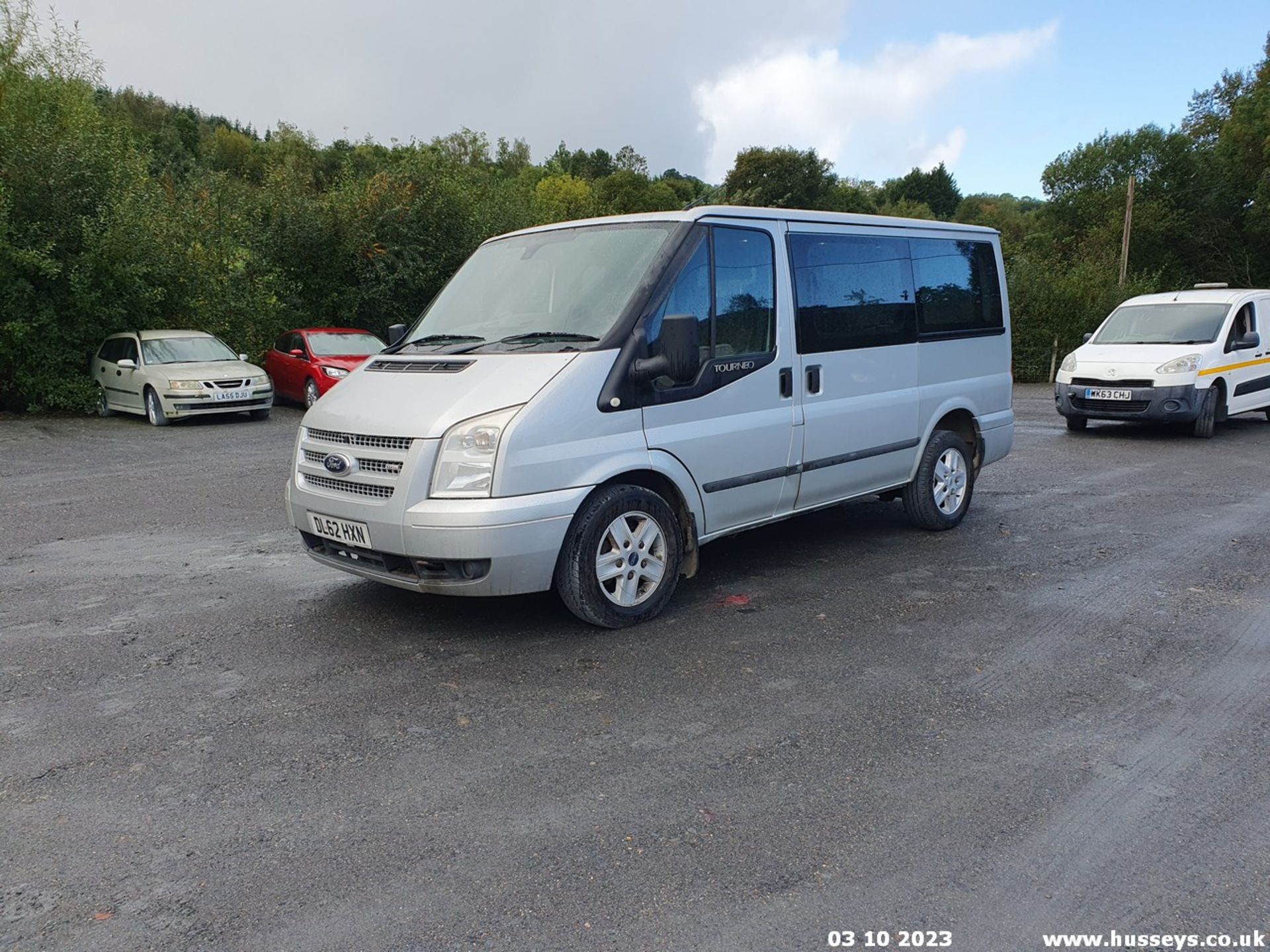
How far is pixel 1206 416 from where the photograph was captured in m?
13.3

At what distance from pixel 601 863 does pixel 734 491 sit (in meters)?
3.06

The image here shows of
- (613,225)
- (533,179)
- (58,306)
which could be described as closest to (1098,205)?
(533,179)

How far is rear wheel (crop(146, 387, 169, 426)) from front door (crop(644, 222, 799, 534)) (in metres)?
13.2

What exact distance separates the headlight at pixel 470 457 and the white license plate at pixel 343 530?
0.52 meters

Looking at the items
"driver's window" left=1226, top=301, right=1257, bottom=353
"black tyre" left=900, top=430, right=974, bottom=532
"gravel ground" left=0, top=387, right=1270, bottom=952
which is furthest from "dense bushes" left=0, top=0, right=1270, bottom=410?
"black tyre" left=900, top=430, right=974, bottom=532

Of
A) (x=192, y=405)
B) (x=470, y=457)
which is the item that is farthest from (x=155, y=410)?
(x=470, y=457)

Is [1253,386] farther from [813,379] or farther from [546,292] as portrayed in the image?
[546,292]

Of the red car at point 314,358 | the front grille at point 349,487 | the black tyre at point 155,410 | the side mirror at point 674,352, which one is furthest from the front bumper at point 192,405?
the side mirror at point 674,352

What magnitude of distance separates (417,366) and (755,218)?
2.22 meters

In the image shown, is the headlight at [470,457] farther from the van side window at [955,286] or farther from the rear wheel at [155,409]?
the rear wheel at [155,409]

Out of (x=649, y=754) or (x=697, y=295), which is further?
(x=697, y=295)

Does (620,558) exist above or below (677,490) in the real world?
below

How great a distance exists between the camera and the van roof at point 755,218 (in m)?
5.78

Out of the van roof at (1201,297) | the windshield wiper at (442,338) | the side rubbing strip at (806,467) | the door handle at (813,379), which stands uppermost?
the van roof at (1201,297)
